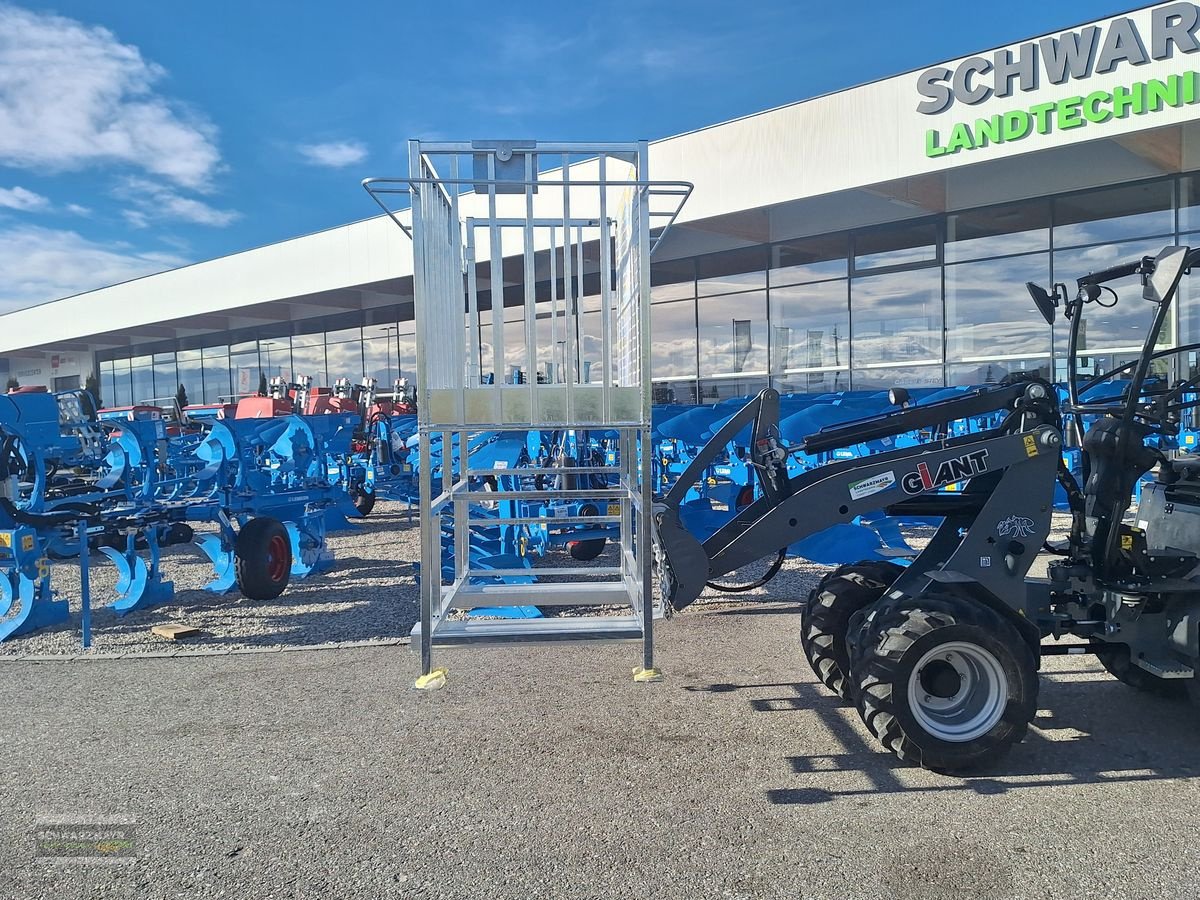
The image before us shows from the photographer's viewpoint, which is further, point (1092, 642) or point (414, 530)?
point (414, 530)

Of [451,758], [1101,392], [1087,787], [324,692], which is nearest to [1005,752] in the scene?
[1087,787]

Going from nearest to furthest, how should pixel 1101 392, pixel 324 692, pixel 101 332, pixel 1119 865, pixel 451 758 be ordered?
pixel 1119 865 < pixel 451 758 < pixel 324 692 < pixel 1101 392 < pixel 101 332

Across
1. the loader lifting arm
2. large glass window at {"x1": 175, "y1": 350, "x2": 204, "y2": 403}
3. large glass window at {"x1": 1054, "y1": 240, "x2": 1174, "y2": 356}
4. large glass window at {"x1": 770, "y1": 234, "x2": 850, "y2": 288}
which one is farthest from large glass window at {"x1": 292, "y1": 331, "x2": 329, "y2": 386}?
the loader lifting arm

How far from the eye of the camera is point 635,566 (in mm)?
4586

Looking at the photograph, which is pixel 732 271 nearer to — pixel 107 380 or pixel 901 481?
pixel 901 481

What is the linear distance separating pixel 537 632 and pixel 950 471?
2120mm

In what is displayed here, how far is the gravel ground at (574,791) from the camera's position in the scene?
316 cm

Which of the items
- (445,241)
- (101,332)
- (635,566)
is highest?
(101,332)

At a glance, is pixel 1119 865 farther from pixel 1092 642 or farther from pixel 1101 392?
pixel 1101 392

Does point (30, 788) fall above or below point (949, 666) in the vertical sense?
below

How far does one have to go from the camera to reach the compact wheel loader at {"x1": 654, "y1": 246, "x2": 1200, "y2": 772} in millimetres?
3885

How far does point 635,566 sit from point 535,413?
1.43m

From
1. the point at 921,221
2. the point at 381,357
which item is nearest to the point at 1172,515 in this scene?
the point at 921,221

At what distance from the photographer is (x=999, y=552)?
414 cm
